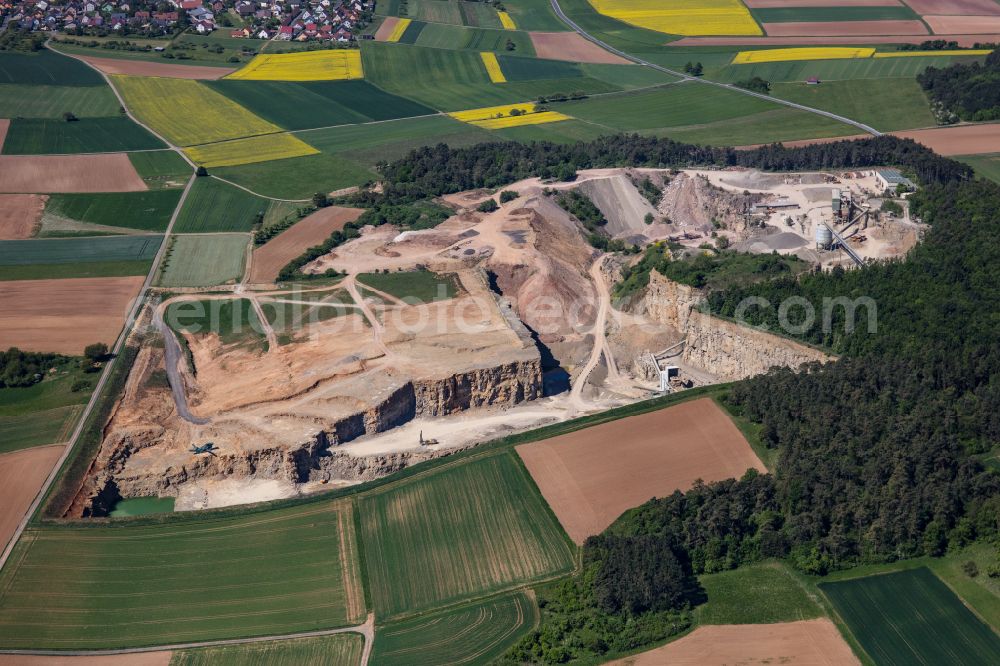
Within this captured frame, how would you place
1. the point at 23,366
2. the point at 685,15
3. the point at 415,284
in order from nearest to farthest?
the point at 23,366 < the point at 415,284 < the point at 685,15

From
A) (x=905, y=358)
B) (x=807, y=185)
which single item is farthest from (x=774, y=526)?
(x=807, y=185)

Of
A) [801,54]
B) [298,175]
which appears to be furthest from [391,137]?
[801,54]

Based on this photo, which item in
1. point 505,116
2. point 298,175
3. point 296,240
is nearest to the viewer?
point 296,240

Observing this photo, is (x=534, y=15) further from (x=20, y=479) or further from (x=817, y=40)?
(x=20, y=479)

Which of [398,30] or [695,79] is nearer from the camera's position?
[695,79]

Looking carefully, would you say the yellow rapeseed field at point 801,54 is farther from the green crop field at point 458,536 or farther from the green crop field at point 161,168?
the green crop field at point 458,536

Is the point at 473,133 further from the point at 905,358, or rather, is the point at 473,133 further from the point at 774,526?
the point at 774,526

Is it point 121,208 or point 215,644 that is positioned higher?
point 121,208
